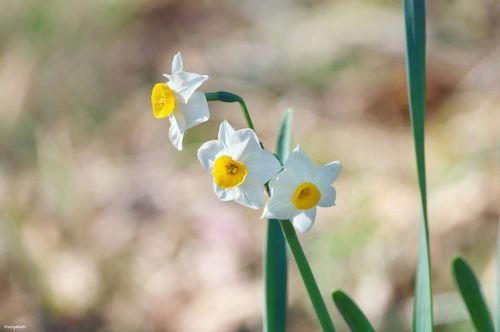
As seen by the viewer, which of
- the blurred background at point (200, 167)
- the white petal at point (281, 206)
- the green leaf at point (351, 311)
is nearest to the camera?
the white petal at point (281, 206)

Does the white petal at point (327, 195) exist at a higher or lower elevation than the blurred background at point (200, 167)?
lower

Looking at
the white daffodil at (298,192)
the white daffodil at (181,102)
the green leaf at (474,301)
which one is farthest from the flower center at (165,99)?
the green leaf at (474,301)

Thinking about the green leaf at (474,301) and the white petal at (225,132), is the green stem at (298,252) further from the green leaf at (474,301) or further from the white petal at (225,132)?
the green leaf at (474,301)

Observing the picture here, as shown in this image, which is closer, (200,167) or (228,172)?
(228,172)

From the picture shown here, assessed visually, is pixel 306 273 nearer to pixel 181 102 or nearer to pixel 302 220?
pixel 302 220

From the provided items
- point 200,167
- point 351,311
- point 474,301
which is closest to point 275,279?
point 351,311

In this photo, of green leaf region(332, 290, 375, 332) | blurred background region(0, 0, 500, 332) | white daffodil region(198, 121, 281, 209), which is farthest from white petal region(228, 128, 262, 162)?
blurred background region(0, 0, 500, 332)
